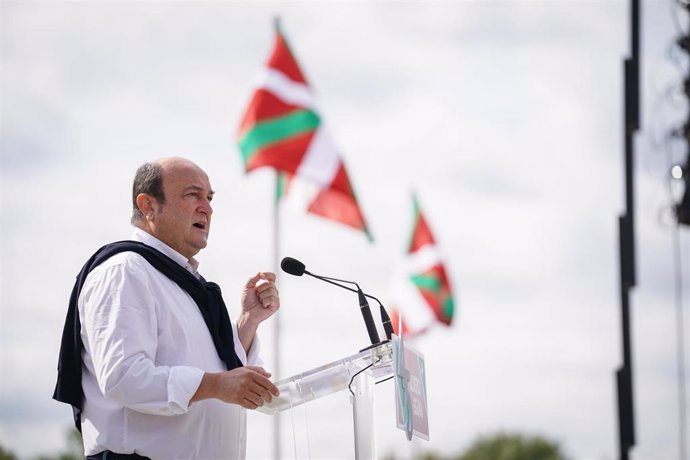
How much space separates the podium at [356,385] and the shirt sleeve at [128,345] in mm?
310

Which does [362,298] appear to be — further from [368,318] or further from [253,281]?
[253,281]

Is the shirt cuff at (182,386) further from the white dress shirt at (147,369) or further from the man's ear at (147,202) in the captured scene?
the man's ear at (147,202)

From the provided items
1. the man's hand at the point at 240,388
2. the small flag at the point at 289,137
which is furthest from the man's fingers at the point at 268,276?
the small flag at the point at 289,137

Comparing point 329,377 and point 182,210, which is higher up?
point 182,210

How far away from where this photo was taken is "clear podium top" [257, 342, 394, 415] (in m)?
3.59

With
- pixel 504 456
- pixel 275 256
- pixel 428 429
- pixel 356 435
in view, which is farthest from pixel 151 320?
pixel 504 456

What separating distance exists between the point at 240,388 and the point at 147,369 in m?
0.29

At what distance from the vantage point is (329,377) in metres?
3.69

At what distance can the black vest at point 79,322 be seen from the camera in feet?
12.1

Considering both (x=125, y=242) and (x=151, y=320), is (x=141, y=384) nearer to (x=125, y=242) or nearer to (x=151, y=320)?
(x=151, y=320)

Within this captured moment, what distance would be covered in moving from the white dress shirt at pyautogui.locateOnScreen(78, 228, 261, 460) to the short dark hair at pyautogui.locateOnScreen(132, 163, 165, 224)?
31 centimetres

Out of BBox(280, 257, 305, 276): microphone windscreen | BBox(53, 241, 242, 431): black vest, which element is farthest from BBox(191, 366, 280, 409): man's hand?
BBox(280, 257, 305, 276): microphone windscreen

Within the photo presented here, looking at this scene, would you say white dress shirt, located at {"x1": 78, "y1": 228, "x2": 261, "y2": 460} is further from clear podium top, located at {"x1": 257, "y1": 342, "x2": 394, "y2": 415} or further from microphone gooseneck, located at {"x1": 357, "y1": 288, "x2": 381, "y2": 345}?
microphone gooseneck, located at {"x1": 357, "y1": 288, "x2": 381, "y2": 345}

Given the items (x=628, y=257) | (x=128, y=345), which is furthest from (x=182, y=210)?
(x=628, y=257)
